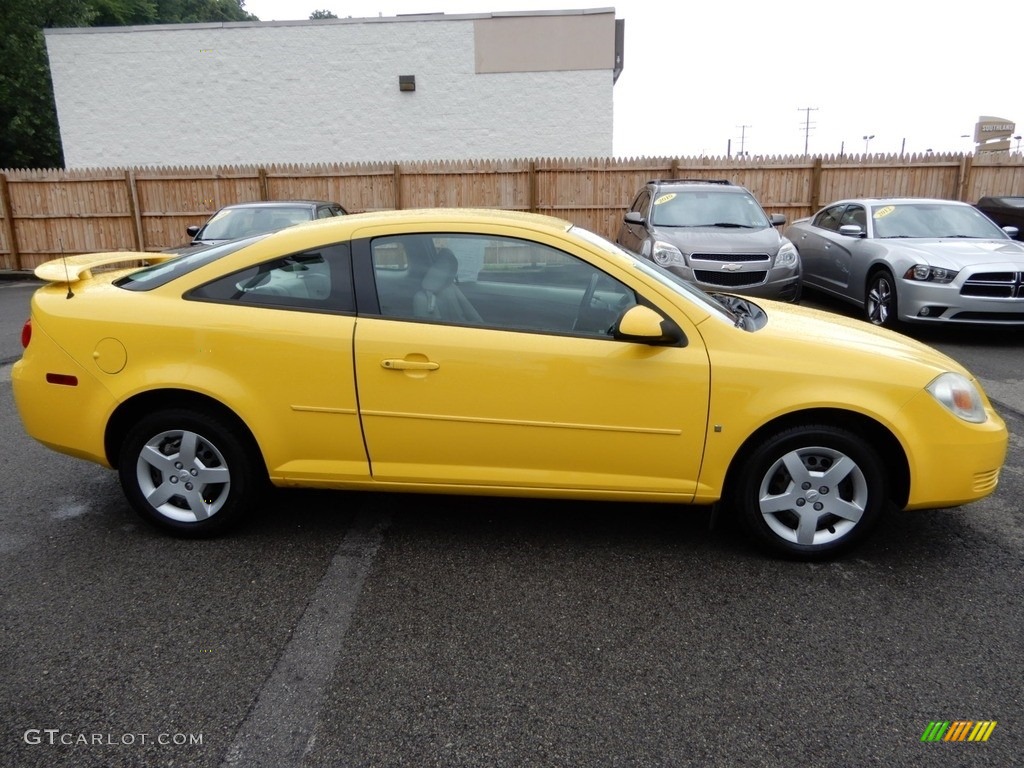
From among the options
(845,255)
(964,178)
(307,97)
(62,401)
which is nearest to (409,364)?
(62,401)

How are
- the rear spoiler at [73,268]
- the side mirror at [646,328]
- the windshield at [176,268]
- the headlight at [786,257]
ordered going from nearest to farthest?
the side mirror at [646,328]
the windshield at [176,268]
the rear spoiler at [73,268]
the headlight at [786,257]

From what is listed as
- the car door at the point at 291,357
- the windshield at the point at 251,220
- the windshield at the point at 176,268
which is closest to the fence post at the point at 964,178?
the windshield at the point at 251,220

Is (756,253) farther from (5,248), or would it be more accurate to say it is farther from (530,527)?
(5,248)

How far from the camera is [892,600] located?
312 cm

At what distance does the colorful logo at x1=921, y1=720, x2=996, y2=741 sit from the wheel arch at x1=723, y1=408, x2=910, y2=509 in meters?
1.14

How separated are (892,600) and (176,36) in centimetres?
2181

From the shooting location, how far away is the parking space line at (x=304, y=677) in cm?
228

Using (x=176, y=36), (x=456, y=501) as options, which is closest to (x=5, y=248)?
(x=176, y=36)

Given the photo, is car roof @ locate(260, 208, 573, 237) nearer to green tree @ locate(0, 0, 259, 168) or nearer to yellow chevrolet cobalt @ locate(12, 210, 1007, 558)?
yellow chevrolet cobalt @ locate(12, 210, 1007, 558)

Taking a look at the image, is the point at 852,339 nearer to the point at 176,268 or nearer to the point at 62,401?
the point at 176,268

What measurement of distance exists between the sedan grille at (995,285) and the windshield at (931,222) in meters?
1.53

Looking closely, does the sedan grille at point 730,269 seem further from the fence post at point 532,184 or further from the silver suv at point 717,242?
the fence post at point 532,184

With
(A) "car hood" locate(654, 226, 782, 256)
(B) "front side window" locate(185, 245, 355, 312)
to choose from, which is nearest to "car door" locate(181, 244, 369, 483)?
(B) "front side window" locate(185, 245, 355, 312)

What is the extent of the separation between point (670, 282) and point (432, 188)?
12232 millimetres
